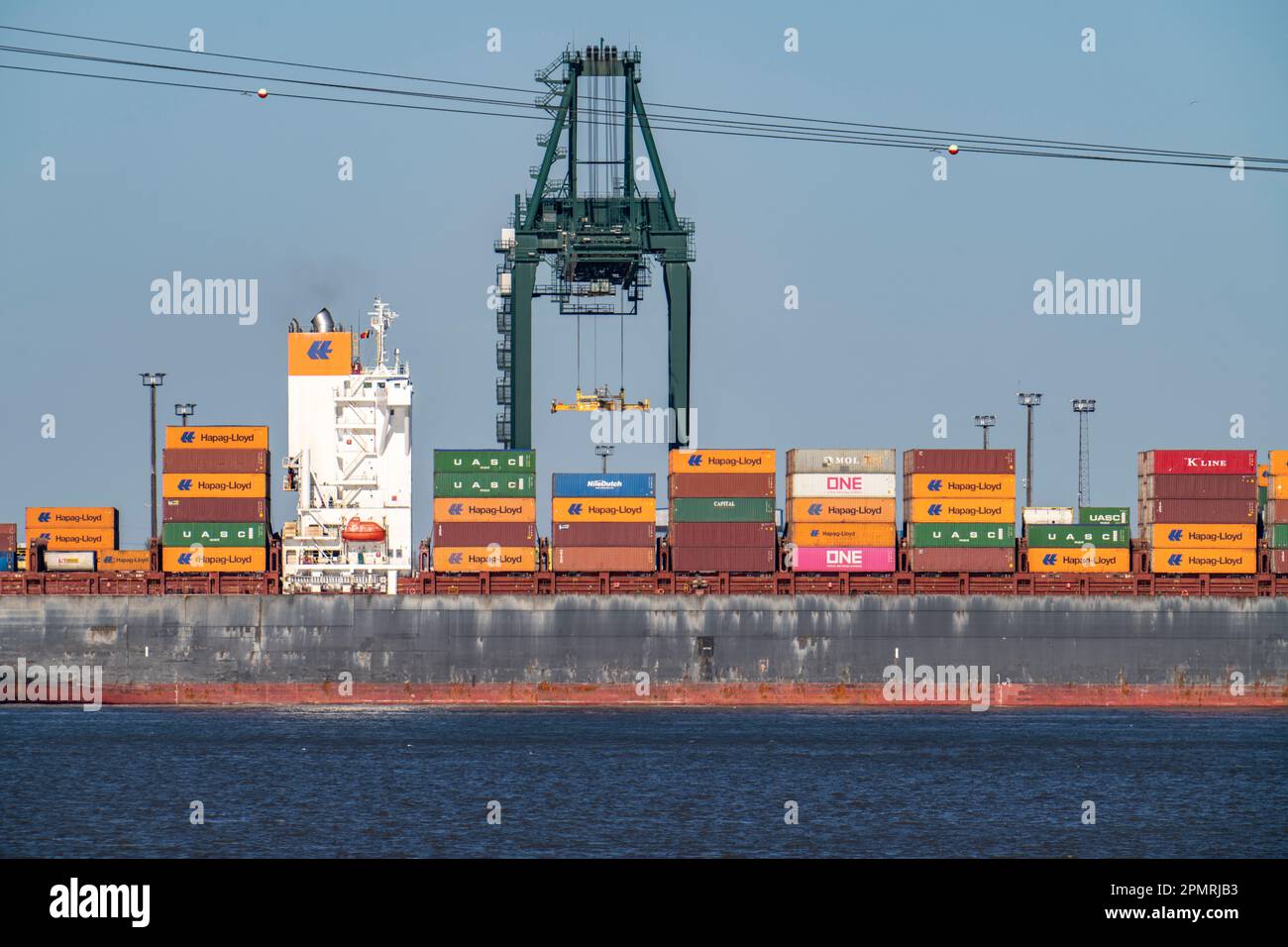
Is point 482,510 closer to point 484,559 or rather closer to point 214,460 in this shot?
point 484,559

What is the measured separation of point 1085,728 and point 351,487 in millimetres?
33979

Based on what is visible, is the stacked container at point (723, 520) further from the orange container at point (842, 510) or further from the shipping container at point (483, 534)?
the shipping container at point (483, 534)

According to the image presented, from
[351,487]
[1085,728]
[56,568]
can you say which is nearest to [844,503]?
[1085,728]

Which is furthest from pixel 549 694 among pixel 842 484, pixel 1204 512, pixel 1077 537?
pixel 1204 512

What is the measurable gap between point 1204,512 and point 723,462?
68.9ft

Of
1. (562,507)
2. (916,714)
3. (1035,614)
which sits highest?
(562,507)

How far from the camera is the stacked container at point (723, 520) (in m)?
71.3

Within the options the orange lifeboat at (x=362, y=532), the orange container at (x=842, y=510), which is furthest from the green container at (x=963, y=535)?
the orange lifeboat at (x=362, y=532)

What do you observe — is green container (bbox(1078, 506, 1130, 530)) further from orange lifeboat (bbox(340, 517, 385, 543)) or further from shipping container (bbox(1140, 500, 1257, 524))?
orange lifeboat (bbox(340, 517, 385, 543))

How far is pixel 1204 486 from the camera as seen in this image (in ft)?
239

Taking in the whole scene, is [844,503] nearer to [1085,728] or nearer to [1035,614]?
[1035,614]

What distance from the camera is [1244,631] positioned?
238ft

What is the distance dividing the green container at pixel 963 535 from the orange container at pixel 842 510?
141cm

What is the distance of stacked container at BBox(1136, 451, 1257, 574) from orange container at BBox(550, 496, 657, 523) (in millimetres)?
21936
